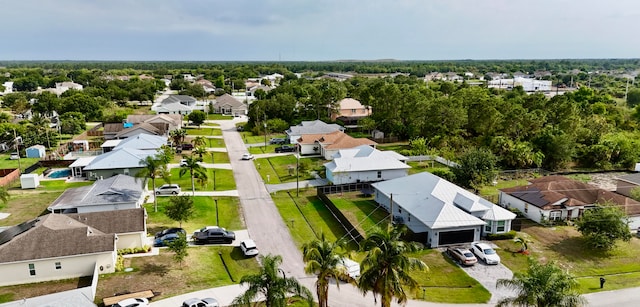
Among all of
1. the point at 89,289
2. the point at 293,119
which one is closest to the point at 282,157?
the point at 293,119

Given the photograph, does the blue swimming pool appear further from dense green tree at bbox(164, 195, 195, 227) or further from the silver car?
dense green tree at bbox(164, 195, 195, 227)

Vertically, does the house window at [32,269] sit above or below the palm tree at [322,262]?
below

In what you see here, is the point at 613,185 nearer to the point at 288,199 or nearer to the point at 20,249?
the point at 288,199

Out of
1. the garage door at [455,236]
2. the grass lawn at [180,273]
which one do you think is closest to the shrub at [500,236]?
the garage door at [455,236]

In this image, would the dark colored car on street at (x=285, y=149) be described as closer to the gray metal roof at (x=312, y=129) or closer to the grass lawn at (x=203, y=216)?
the gray metal roof at (x=312, y=129)

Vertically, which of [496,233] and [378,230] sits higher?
[378,230]

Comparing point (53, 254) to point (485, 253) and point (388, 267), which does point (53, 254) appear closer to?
point (388, 267)
